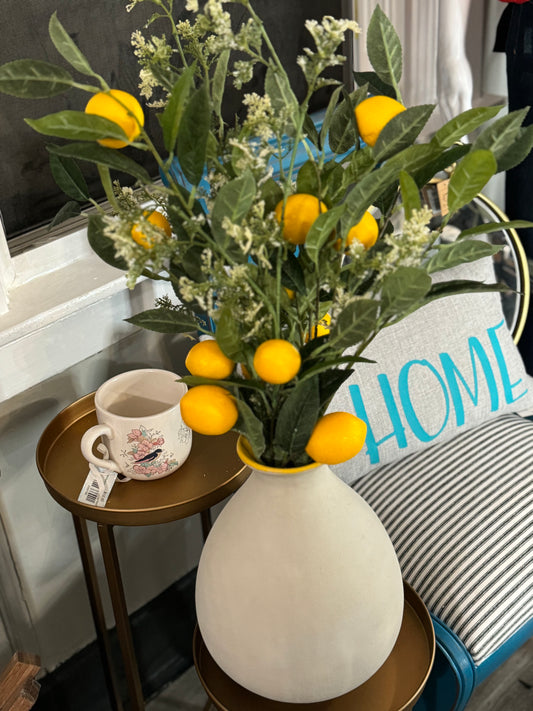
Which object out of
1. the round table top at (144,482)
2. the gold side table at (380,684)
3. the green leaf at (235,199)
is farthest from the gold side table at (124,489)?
the green leaf at (235,199)

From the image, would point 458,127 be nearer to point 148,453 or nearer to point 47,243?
point 148,453

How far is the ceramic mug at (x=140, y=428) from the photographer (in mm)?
908

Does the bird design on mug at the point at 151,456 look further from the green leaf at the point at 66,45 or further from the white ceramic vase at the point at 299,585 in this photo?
the green leaf at the point at 66,45

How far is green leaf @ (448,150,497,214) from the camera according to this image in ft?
A: 1.77

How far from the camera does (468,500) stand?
118 cm

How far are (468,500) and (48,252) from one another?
0.74 metres

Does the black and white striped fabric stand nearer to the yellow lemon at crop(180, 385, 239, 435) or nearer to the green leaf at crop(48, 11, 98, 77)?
the yellow lemon at crop(180, 385, 239, 435)

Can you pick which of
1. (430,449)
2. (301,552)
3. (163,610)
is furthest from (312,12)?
(163,610)

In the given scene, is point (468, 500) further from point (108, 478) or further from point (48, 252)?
point (48, 252)

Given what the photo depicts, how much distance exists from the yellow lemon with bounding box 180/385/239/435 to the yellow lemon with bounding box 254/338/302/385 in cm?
8

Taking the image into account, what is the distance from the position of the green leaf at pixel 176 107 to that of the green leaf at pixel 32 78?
0.07m

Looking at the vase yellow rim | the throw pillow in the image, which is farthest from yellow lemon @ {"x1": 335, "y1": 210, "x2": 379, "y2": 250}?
the throw pillow

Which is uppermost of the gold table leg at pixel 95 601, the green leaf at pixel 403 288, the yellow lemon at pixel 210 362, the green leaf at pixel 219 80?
the green leaf at pixel 219 80

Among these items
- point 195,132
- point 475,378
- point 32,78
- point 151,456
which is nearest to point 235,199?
point 195,132
